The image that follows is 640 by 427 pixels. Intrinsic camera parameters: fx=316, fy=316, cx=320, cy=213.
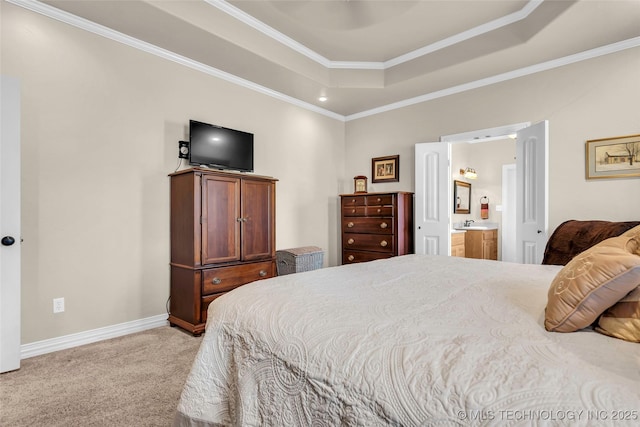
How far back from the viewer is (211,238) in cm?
291

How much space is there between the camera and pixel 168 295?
3.15 m

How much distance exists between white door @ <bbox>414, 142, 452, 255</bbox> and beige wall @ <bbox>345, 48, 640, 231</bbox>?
35cm

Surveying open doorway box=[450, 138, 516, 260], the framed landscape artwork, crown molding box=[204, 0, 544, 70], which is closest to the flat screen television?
crown molding box=[204, 0, 544, 70]

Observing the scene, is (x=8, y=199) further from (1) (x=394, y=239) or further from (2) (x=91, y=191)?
(1) (x=394, y=239)

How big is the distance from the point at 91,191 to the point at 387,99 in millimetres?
3692

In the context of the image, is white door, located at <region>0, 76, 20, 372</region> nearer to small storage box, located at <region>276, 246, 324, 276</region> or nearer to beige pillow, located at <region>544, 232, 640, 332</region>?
small storage box, located at <region>276, 246, 324, 276</region>

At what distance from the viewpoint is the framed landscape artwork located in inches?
117

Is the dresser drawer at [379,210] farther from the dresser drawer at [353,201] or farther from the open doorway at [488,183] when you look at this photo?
the open doorway at [488,183]

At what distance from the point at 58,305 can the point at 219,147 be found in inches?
78.1

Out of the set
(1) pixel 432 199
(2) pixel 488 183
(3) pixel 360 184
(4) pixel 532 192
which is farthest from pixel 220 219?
(2) pixel 488 183

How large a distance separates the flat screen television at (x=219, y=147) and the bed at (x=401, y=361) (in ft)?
7.38

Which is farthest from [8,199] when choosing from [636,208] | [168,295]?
[636,208]

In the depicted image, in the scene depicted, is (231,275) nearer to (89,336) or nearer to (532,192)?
(89,336)

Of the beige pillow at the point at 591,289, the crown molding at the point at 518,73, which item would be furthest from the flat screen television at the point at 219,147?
the beige pillow at the point at 591,289
